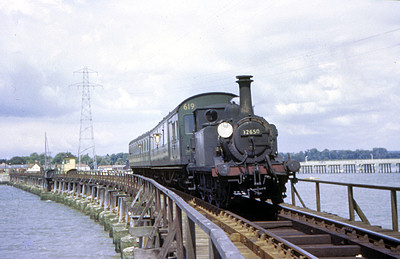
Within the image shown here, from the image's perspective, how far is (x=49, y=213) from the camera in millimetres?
40438

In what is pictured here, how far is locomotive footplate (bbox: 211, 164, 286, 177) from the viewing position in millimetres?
10812

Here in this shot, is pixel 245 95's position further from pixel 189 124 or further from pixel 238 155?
pixel 189 124

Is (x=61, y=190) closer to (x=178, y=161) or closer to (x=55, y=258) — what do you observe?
(x=55, y=258)

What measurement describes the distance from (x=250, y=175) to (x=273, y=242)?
4129mm

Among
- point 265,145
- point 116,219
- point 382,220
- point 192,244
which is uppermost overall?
point 265,145

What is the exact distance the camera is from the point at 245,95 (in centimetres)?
1222

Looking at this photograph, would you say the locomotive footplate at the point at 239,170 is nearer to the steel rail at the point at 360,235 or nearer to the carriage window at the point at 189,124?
the steel rail at the point at 360,235

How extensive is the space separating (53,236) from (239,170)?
20331mm

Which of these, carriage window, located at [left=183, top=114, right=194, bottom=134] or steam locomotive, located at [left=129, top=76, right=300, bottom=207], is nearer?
steam locomotive, located at [left=129, top=76, right=300, bottom=207]

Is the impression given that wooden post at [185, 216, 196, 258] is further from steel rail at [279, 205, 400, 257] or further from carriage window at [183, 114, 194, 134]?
carriage window at [183, 114, 194, 134]

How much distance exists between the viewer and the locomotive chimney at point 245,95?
39.9 feet

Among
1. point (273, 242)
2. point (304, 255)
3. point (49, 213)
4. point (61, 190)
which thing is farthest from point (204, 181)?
point (61, 190)

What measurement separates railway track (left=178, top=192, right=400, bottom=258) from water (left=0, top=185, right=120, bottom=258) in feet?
35.5

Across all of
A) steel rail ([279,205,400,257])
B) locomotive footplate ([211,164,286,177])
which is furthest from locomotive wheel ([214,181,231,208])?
steel rail ([279,205,400,257])
